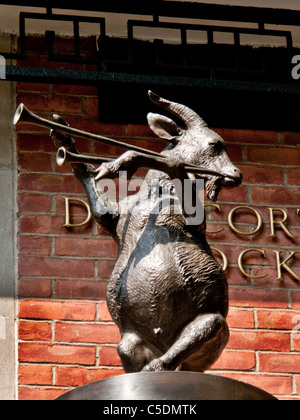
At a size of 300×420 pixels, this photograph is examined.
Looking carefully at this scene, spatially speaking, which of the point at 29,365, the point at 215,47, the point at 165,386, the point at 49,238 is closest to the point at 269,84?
the point at 215,47

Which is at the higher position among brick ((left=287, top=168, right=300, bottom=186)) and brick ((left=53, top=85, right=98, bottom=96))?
brick ((left=53, top=85, right=98, bottom=96))

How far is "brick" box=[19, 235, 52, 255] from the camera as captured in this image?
4406 mm

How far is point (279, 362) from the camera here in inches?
173

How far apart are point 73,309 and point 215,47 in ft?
4.09

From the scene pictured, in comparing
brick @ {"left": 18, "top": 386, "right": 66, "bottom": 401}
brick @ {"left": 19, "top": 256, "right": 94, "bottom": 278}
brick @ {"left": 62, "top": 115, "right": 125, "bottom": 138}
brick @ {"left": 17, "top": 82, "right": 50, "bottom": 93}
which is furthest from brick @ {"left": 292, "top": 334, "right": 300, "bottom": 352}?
brick @ {"left": 17, "top": 82, "right": 50, "bottom": 93}

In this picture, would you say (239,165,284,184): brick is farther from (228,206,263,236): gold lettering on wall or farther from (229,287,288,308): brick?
(229,287,288,308): brick

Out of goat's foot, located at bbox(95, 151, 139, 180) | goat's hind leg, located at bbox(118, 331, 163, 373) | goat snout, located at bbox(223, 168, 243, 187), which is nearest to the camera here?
goat's foot, located at bbox(95, 151, 139, 180)

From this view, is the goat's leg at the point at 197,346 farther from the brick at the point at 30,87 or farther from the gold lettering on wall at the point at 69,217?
the brick at the point at 30,87

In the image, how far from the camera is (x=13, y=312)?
4277mm

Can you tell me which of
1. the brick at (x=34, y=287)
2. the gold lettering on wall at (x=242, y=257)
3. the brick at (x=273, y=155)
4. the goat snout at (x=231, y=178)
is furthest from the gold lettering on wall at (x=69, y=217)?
the goat snout at (x=231, y=178)

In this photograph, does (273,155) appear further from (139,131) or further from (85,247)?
(85,247)

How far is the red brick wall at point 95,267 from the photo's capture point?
4.27 m

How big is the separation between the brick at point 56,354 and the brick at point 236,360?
476 mm

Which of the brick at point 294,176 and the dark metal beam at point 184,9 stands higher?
the dark metal beam at point 184,9
